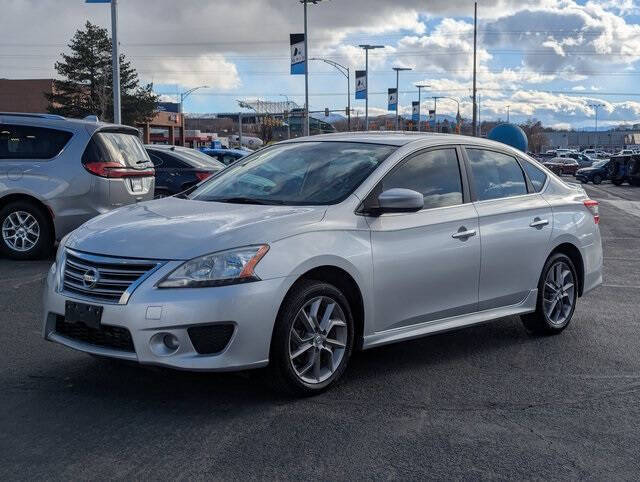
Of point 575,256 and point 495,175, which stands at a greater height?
point 495,175

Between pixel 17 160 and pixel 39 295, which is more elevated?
pixel 17 160

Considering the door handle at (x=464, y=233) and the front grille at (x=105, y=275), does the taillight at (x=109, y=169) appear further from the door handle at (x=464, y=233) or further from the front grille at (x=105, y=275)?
the door handle at (x=464, y=233)

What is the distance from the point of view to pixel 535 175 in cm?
694

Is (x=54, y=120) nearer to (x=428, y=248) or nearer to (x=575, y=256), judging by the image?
(x=428, y=248)

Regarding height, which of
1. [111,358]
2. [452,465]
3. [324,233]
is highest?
[324,233]

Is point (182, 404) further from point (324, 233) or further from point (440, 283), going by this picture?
point (440, 283)

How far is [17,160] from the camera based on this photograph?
415 inches

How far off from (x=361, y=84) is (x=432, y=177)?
44034 mm

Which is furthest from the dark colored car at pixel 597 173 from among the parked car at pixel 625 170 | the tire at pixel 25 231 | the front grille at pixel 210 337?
the front grille at pixel 210 337

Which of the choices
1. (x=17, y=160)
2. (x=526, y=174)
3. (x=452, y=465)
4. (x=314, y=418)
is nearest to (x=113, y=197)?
(x=17, y=160)

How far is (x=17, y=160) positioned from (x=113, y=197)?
1.31 m

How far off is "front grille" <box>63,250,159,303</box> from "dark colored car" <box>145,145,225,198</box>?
31.3 feet

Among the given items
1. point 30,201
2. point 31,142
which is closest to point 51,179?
point 30,201

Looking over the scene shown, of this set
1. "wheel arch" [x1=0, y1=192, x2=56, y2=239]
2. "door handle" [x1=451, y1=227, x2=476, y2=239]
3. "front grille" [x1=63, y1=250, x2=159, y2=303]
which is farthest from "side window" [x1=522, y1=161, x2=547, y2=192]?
"wheel arch" [x1=0, y1=192, x2=56, y2=239]
